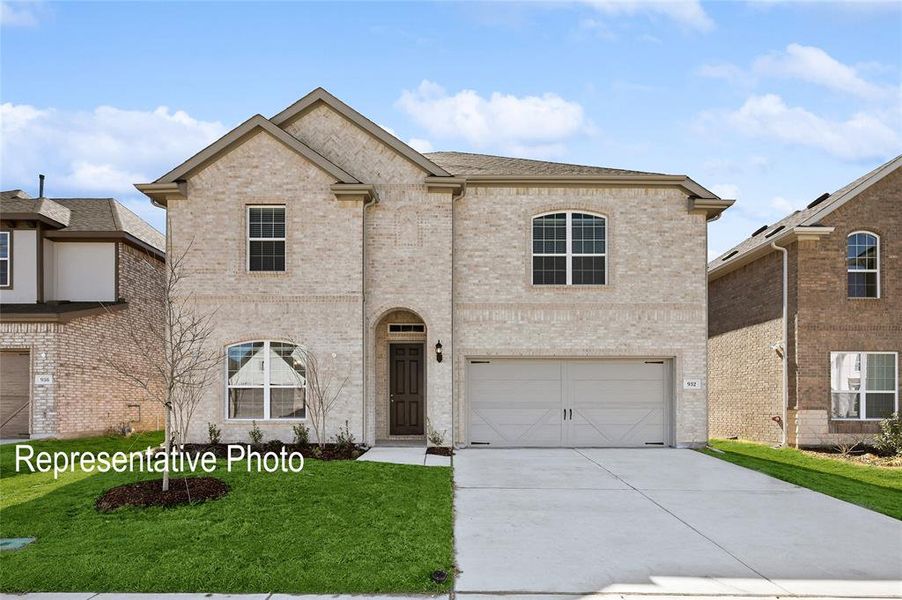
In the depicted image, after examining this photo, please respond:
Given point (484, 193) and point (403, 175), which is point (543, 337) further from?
point (403, 175)

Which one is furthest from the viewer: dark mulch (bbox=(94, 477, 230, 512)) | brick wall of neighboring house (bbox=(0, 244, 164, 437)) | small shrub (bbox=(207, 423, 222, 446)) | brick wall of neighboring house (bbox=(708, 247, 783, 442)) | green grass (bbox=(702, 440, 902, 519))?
brick wall of neighboring house (bbox=(708, 247, 783, 442))

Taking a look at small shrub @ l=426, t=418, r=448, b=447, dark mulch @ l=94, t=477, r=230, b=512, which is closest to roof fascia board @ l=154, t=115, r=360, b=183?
small shrub @ l=426, t=418, r=448, b=447

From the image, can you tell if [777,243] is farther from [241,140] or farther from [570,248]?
[241,140]

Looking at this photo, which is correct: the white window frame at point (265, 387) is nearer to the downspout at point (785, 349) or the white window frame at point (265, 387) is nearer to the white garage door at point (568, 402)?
the white garage door at point (568, 402)

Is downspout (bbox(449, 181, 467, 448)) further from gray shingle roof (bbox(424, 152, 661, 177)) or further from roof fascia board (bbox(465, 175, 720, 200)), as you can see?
gray shingle roof (bbox(424, 152, 661, 177))

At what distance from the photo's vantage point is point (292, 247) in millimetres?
15516

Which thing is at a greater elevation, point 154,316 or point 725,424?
point 154,316

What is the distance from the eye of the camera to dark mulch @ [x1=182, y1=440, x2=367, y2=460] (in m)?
14.0

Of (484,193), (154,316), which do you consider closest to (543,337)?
(484,193)

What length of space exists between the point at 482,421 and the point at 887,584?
33.5ft

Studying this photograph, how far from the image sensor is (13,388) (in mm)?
17750

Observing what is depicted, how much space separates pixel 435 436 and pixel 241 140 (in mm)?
8196

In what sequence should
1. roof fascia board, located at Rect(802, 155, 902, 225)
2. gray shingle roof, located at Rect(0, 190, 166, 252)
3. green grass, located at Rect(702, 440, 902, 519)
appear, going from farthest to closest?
gray shingle roof, located at Rect(0, 190, 166, 252) < roof fascia board, located at Rect(802, 155, 902, 225) < green grass, located at Rect(702, 440, 902, 519)

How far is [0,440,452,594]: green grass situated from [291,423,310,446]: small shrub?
384 centimetres
